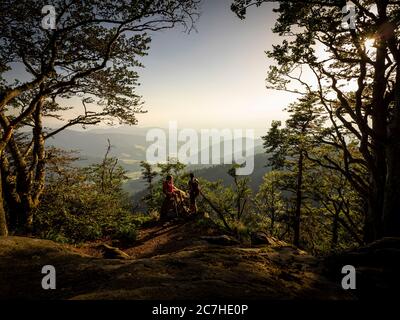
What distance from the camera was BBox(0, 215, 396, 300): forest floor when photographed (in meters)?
4.36

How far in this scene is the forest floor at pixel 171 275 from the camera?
436 cm

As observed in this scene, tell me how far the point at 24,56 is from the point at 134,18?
5.24 m

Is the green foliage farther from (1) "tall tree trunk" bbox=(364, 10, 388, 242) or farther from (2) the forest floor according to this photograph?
(1) "tall tree trunk" bbox=(364, 10, 388, 242)

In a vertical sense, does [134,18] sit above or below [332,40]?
above

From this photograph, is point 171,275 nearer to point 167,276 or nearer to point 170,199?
point 167,276

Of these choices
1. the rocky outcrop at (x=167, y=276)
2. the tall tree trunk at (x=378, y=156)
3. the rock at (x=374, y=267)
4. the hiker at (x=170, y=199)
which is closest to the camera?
the rocky outcrop at (x=167, y=276)

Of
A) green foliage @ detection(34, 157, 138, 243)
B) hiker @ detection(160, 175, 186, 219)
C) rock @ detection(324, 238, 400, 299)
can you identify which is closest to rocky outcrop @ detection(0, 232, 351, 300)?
rock @ detection(324, 238, 400, 299)

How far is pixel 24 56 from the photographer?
11203 mm

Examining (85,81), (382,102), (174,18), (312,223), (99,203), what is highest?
(174,18)

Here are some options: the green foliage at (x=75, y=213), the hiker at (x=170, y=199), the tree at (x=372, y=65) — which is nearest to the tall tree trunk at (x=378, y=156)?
the tree at (x=372, y=65)

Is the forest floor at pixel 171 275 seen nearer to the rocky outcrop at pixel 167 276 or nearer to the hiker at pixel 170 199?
the rocky outcrop at pixel 167 276
